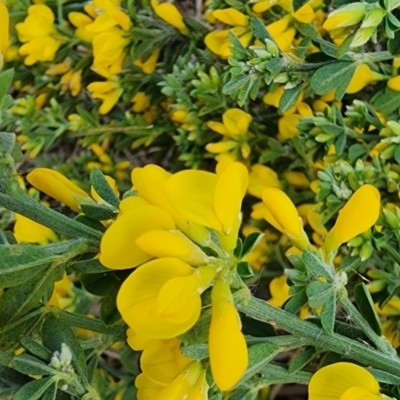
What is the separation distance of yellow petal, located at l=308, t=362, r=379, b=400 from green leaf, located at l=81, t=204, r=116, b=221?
0.98 feet

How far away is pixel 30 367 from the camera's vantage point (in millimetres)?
735

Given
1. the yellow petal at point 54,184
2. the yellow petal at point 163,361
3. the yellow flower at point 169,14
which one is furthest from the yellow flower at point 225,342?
the yellow flower at point 169,14

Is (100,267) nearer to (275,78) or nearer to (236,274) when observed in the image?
(236,274)

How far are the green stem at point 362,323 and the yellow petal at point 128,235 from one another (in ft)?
0.85

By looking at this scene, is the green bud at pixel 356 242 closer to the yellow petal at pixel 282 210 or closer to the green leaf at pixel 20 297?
the yellow petal at pixel 282 210

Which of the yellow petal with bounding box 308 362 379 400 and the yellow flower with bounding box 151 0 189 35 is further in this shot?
the yellow flower with bounding box 151 0 189 35

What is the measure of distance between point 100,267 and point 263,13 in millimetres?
674

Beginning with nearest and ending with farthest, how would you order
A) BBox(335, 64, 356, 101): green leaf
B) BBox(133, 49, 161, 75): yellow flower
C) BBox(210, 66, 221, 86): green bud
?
1. BBox(335, 64, 356, 101): green leaf
2. BBox(210, 66, 221, 86): green bud
3. BBox(133, 49, 161, 75): yellow flower

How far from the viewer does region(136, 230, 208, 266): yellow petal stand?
61 cm

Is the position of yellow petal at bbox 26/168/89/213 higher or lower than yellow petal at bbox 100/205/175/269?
lower

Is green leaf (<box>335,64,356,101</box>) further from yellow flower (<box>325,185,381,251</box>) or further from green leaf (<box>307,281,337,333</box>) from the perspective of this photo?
green leaf (<box>307,281,337,333</box>)

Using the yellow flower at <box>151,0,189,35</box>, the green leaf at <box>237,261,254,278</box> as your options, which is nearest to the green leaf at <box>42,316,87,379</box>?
the green leaf at <box>237,261,254,278</box>

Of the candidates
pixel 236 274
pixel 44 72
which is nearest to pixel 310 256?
pixel 236 274

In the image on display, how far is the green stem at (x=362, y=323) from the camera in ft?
2.58
